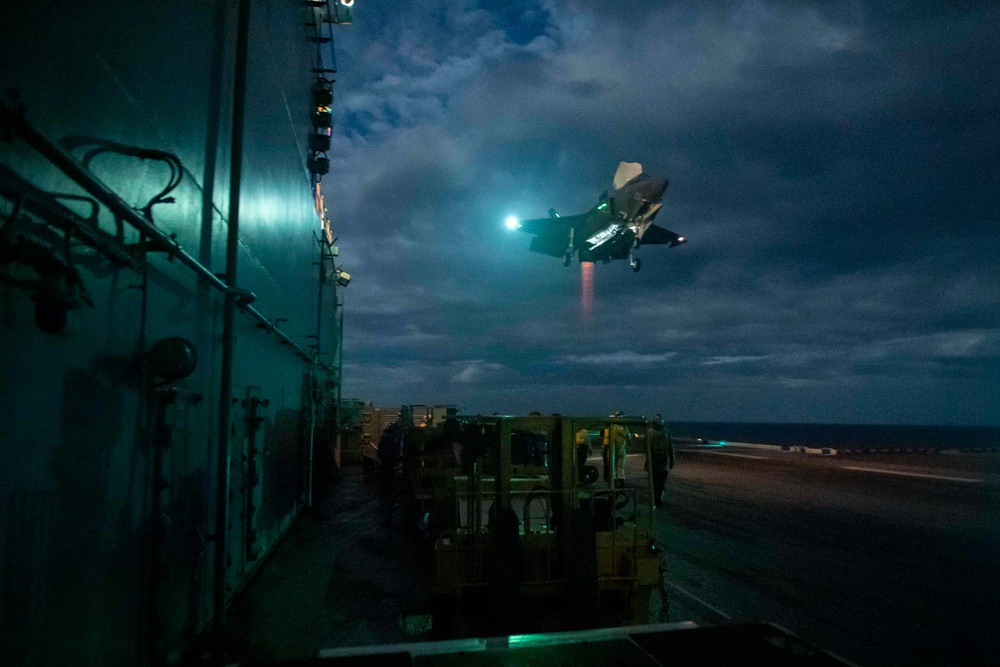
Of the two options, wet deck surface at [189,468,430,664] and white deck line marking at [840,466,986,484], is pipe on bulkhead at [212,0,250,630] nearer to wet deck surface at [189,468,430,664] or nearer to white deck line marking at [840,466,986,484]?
wet deck surface at [189,468,430,664]

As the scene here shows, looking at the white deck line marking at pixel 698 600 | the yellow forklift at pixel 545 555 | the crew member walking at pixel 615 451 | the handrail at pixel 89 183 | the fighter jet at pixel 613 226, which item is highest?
the fighter jet at pixel 613 226

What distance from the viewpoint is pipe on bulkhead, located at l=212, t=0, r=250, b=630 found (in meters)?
7.02

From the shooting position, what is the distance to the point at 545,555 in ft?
23.2

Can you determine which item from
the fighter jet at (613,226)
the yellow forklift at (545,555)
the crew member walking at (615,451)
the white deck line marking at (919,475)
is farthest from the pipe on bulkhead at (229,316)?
the white deck line marking at (919,475)

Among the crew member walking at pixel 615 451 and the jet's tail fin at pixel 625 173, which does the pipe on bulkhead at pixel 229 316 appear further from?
the jet's tail fin at pixel 625 173

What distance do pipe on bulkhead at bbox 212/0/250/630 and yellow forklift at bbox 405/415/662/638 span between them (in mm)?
2674

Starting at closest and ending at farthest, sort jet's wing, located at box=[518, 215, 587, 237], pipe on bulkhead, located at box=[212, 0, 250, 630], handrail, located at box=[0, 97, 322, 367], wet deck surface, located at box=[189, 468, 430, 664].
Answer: handrail, located at box=[0, 97, 322, 367] → wet deck surface, located at box=[189, 468, 430, 664] → pipe on bulkhead, located at box=[212, 0, 250, 630] → jet's wing, located at box=[518, 215, 587, 237]

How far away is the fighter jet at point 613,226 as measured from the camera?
18.7 m

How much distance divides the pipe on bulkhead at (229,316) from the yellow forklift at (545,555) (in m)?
2.67

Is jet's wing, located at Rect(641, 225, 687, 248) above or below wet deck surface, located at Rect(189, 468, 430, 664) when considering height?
above

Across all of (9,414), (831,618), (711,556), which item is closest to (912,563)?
(711,556)

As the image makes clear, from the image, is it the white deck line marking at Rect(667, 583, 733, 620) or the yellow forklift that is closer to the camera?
the yellow forklift

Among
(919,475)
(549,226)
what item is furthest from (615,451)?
(919,475)

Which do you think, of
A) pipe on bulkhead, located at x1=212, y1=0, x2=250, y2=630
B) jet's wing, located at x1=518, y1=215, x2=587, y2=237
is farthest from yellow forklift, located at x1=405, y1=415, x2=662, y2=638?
jet's wing, located at x1=518, y1=215, x2=587, y2=237
